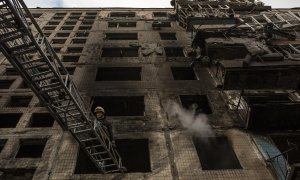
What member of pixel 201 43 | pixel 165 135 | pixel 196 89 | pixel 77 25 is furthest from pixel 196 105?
pixel 77 25

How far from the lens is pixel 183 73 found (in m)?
19.1

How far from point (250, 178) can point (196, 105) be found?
18.8 feet

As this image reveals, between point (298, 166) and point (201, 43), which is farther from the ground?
point (298, 166)

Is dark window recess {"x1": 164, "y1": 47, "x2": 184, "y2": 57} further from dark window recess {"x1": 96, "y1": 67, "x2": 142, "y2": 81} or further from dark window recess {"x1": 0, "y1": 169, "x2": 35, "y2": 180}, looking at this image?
dark window recess {"x1": 0, "y1": 169, "x2": 35, "y2": 180}

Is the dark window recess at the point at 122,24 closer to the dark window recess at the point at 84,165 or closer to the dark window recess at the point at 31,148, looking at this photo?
the dark window recess at the point at 31,148

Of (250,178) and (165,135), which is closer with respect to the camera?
(250,178)

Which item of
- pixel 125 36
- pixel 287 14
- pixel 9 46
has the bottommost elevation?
pixel 125 36

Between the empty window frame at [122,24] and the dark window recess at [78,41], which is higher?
the dark window recess at [78,41]

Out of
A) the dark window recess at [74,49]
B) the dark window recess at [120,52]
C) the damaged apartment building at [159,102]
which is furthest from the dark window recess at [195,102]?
the dark window recess at [74,49]

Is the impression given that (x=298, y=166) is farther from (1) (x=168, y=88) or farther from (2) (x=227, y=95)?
(1) (x=168, y=88)

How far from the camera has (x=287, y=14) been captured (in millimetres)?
21453

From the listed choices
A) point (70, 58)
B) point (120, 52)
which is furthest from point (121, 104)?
point (70, 58)

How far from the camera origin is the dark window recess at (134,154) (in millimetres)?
12867

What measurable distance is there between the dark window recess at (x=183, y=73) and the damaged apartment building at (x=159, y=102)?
7 cm
